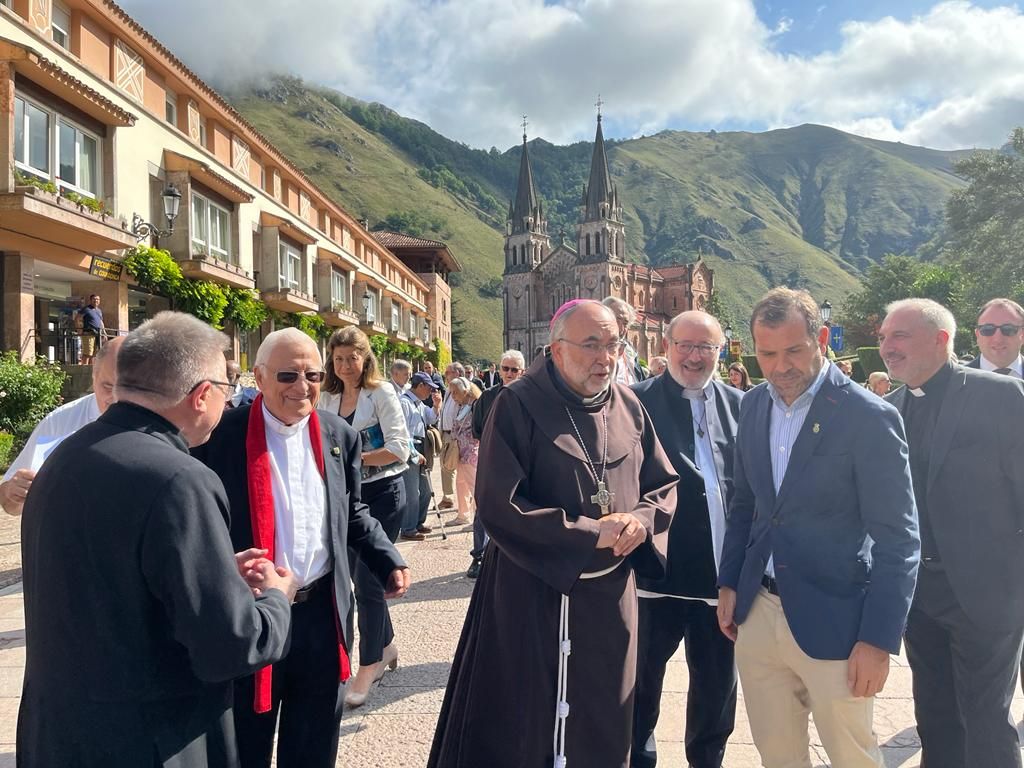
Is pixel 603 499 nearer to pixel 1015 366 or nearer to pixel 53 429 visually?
pixel 53 429

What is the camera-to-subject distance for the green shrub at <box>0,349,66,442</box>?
1249cm

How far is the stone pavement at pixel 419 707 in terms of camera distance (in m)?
3.39

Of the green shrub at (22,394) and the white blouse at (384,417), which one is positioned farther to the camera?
the green shrub at (22,394)

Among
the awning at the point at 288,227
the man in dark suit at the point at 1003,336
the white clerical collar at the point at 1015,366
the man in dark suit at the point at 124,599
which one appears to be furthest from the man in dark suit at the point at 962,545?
the awning at the point at 288,227

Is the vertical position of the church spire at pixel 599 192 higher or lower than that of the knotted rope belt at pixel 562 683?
higher

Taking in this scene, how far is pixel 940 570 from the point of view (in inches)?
114

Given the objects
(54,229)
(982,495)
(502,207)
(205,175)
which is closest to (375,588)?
(982,495)

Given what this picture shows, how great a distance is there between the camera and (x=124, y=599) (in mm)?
1613

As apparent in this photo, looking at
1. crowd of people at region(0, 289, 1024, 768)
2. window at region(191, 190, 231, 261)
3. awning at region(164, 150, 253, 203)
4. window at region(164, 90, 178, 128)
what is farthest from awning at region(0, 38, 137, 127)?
crowd of people at region(0, 289, 1024, 768)

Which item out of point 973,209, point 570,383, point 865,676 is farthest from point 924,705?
point 973,209

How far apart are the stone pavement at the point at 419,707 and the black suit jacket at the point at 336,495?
2.55 feet

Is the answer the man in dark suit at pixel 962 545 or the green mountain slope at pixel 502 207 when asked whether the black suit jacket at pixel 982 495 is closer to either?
the man in dark suit at pixel 962 545

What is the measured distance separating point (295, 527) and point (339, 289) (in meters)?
34.6

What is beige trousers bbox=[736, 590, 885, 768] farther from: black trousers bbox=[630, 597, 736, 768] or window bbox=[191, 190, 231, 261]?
window bbox=[191, 190, 231, 261]
